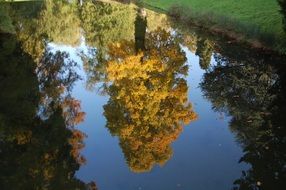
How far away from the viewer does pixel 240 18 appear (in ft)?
125

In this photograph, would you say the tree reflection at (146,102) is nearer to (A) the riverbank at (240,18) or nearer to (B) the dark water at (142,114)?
(B) the dark water at (142,114)

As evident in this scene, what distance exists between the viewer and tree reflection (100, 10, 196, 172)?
65.3 ft

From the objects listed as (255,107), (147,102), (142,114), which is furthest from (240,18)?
(142,114)

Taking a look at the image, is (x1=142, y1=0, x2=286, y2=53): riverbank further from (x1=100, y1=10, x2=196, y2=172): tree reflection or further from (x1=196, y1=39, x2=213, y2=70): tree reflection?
(x1=100, y1=10, x2=196, y2=172): tree reflection

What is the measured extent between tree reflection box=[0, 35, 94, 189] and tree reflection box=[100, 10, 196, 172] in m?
2.18

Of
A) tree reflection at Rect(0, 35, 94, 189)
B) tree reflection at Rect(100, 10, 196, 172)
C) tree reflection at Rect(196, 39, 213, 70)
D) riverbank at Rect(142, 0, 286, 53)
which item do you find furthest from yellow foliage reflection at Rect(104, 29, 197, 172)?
riverbank at Rect(142, 0, 286, 53)

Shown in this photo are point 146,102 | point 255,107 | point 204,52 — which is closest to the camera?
point 255,107

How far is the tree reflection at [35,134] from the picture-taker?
17.5 m

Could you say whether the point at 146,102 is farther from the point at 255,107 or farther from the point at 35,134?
the point at 35,134

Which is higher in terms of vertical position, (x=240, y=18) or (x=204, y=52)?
(x=240, y=18)

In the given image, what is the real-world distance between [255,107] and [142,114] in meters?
5.64

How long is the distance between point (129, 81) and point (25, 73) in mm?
7129

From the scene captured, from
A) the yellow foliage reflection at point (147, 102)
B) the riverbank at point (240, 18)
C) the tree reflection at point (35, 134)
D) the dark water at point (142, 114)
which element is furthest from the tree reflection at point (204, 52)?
the tree reflection at point (35, 134)

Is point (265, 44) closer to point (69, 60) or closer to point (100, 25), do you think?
point (69, 60)
